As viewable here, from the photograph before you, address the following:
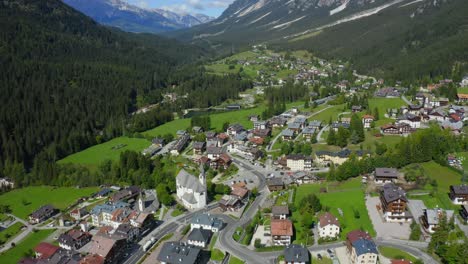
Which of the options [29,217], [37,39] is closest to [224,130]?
[29,217]

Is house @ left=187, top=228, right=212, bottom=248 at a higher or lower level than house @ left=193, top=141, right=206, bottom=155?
lower

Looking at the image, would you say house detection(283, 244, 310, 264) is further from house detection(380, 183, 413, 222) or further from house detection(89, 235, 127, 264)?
house detection(89, 235, 127, 264)

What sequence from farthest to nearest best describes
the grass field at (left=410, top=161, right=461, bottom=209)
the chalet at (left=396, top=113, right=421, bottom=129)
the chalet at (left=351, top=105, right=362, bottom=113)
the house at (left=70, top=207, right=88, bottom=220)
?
the chalet at (left=351, top=105, right=362, bottom=113)
the chalet at (left=396, top=113, right=421, bottom=129)
the house at (left=70, top=207, right=88, bottom=220)
the grass field at (left=410, top=161, right=461, bottom=209)

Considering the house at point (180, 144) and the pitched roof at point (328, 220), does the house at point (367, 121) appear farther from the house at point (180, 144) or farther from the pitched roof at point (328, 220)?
the pitched roof at point (328, 220)

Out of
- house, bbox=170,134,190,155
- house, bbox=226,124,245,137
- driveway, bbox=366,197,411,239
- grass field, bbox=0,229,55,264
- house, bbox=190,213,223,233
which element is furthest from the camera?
house, bbox=226,124,245,137

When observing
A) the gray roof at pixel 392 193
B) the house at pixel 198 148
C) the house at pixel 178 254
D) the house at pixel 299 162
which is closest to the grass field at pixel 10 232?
the house at pixel 178 254

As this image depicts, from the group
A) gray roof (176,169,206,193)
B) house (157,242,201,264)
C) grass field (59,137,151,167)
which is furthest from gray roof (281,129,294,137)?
house (157,242,201,264)

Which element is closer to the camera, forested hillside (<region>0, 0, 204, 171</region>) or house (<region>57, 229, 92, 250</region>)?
house (<region>57, 229, 92, 250</region>)

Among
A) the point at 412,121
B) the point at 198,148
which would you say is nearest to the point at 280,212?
the point at 198,148
